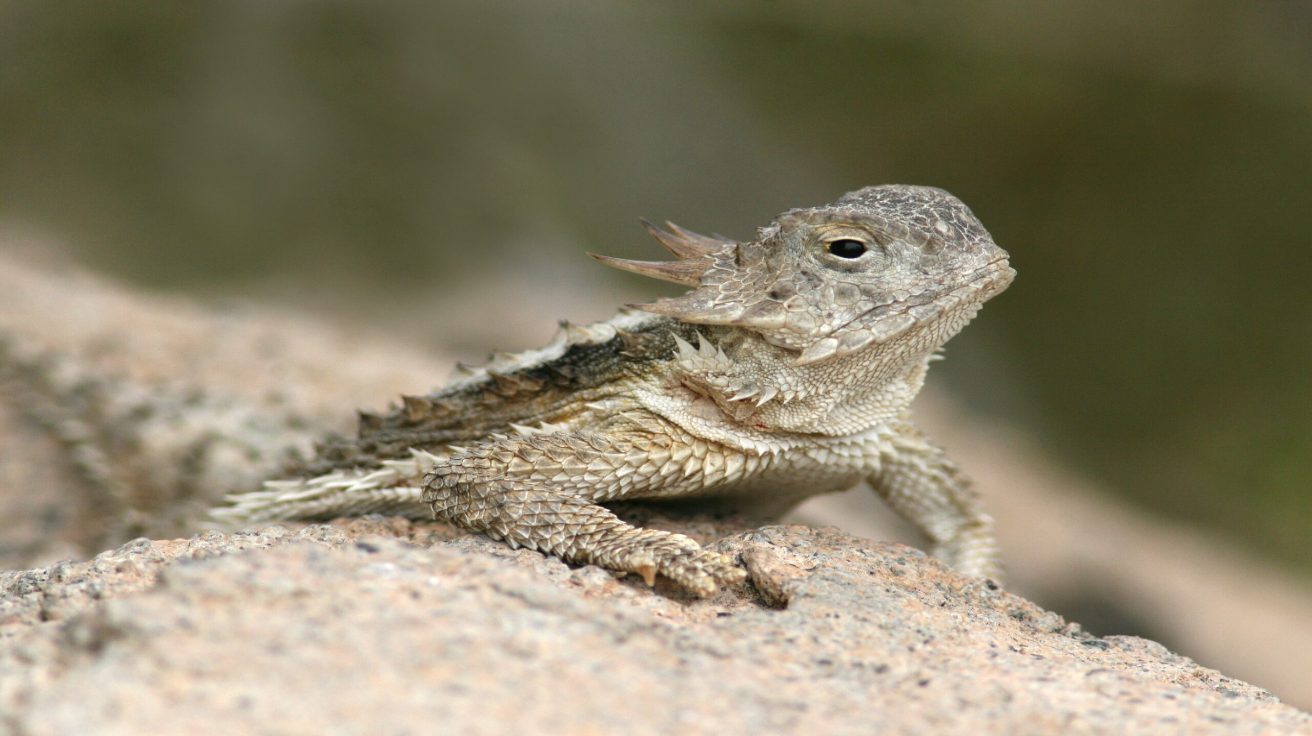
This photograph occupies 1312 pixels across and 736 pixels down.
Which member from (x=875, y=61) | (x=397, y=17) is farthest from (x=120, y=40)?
(x=875, y=61)

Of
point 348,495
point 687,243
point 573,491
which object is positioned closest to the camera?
point 573,491

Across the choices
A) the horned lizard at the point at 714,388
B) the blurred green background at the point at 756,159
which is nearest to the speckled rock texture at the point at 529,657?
the horned lizard at the point at 714,388

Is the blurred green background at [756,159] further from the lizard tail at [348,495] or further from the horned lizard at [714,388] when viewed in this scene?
the lizard tail at [348,495]

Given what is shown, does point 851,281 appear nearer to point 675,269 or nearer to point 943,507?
point 675,269

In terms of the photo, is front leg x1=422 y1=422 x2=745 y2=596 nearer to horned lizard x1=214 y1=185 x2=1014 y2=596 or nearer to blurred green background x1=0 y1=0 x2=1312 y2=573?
horned lizard x1=214 y1=185 x2=1014 y2=596

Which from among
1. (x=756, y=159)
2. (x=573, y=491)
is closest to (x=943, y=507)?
(x=573, y=491)

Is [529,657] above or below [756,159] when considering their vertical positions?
below
